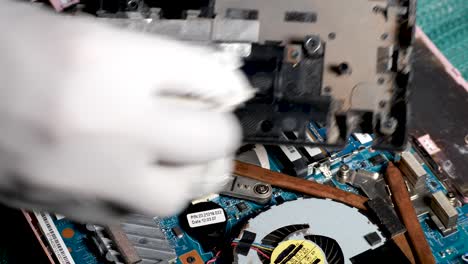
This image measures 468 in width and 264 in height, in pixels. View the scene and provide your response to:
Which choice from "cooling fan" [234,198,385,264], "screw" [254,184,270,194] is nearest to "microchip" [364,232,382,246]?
"cooling fan" [234,198,385,264]

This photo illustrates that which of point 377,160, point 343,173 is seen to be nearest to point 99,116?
point 343,173

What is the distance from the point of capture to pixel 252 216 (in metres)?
2.57

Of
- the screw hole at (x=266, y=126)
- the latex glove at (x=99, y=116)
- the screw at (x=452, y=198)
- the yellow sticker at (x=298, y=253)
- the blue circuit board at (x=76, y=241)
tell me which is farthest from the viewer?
the screw at (x=452, y=198)

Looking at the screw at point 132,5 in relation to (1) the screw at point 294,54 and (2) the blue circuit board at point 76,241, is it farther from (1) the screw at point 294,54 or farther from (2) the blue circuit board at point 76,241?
(2) the blue circuit board at point 76,241

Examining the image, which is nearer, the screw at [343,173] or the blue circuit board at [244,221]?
the blue circuit board at [244,221]

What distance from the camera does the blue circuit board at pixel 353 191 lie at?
256cm

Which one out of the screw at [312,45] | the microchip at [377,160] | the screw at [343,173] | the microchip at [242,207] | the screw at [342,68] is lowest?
the microchip at [242,207]

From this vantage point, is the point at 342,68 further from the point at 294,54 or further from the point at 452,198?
the point at 452,198

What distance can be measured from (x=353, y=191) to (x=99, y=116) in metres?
1.68

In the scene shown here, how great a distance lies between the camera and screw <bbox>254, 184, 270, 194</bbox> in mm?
2609

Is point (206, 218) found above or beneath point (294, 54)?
beneath

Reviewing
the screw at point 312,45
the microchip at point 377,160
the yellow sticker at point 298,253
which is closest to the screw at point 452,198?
the microchip at point 377,160

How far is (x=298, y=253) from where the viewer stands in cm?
242

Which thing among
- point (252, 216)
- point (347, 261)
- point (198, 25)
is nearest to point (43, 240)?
point (252, 216)
